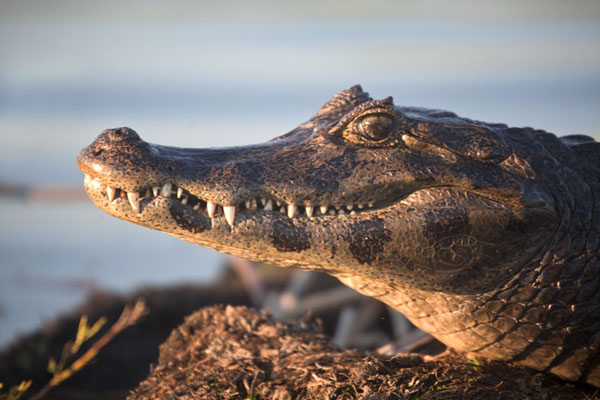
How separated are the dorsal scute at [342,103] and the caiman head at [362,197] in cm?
23

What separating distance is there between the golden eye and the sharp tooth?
2.94 ft

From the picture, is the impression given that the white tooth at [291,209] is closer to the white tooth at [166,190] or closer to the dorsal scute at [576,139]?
the white tooth at [166,190]

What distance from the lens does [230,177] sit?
1873 mm

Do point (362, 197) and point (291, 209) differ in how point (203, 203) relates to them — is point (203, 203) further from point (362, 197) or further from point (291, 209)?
point (362, 197)

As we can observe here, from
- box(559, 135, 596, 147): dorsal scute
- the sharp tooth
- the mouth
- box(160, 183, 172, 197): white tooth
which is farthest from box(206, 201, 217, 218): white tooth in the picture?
box(559, 135, 596, 147): dorsal scute

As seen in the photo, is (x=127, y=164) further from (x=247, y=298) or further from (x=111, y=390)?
(x=247, y=298)

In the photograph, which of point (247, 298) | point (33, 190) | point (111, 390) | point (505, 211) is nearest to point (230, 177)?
point (505, 211)

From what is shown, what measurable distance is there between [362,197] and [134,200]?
33.0 inches

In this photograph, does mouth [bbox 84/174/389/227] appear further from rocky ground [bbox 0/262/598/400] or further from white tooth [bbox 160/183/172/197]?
rocky ground [bbox 0/262/598/400]

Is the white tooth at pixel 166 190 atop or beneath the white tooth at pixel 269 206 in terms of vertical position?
atop

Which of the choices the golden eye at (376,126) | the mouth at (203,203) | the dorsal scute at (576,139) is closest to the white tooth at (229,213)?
the mouth at (203,203)

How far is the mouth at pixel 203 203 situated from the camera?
1837 millimetres

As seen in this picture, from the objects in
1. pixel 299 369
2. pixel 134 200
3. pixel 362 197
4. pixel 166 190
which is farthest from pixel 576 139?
pixel 134 200

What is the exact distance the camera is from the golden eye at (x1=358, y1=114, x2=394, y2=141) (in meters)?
2.07
